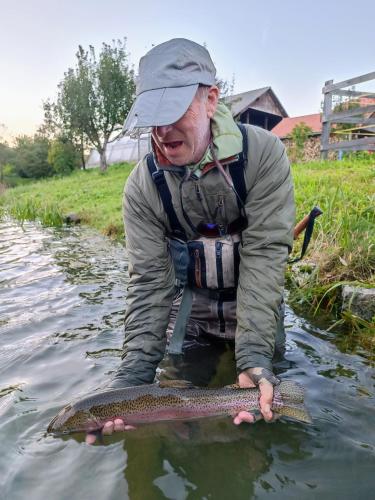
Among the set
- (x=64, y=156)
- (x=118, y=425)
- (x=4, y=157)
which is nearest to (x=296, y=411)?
(x=118, y=425)

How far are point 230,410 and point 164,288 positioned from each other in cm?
96

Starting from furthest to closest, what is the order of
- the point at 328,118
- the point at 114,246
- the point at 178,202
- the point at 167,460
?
the point at 328,118, the point at 114,246, the point at 178,202, the point at 167,460

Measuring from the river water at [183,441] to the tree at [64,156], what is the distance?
133ft

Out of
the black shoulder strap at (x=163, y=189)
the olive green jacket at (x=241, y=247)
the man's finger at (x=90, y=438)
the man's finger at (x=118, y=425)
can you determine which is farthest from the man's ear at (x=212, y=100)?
the man's finger at (x=90, y=438)

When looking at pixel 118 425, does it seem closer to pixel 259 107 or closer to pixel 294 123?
pixel 259 107

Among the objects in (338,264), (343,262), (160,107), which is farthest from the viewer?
(338,264)

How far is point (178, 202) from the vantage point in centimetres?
→ 309

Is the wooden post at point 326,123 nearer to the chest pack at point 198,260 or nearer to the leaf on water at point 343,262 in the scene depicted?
the leaf on water at point 343,262

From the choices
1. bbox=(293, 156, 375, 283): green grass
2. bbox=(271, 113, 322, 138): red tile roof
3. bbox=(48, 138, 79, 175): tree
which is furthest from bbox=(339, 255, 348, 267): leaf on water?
bbox=(48, 138, 79, 175): tree

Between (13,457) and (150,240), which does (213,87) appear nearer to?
(150,240)

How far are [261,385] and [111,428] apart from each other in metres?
0.91

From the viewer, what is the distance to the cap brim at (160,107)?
94.3 inches

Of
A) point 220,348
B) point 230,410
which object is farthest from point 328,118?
point 230,410

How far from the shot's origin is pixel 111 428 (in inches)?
106
